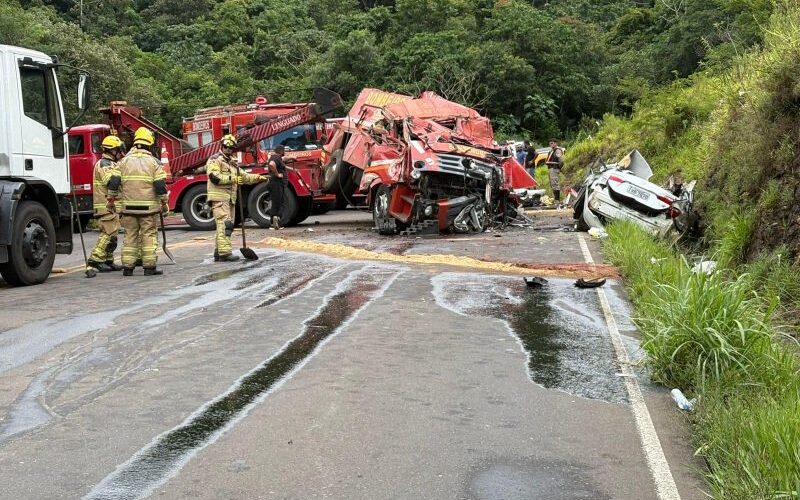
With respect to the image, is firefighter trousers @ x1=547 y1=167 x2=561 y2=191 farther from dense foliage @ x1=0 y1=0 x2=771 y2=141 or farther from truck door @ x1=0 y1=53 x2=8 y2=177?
truck door @ x1=0 y1=53 x2=8 y2=177

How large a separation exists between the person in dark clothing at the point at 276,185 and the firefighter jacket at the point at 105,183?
6.08 m

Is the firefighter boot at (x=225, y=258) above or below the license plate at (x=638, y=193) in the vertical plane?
below

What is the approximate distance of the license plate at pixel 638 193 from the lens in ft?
46.0

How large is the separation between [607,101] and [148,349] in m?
41.6

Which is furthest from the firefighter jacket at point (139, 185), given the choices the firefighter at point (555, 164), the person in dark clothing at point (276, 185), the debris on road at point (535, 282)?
the firefighter at point (555, 164)

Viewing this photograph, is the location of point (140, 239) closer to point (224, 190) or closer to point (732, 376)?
point (224, 190)

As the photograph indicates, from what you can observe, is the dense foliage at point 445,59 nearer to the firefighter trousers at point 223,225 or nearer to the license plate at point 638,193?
the license plate at point 638,193

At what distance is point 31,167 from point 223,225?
2.79m

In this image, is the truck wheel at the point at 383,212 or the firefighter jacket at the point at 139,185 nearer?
the firefighter jacket at the point at 139,185

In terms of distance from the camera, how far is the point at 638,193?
14.1 meters

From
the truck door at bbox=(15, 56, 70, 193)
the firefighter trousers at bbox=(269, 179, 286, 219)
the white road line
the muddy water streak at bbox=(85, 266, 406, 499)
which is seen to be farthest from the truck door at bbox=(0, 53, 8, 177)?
the firefighter trousers at bbox=(269, 179, 286, 219)

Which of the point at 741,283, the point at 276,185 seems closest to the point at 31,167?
the point at 276,185

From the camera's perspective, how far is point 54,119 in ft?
35.1

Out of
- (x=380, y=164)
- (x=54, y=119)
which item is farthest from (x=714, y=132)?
(x=54, y=119)
